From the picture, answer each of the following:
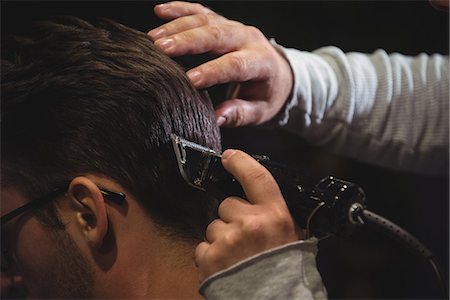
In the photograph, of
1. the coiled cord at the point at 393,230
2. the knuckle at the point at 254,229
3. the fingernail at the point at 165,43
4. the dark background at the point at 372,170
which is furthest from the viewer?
the dark background at the point at 372,170

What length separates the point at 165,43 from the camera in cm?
104

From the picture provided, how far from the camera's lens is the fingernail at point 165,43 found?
104 cm

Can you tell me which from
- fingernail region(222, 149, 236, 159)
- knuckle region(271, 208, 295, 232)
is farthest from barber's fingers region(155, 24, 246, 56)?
knuckle region(271, 208, 295, 232)

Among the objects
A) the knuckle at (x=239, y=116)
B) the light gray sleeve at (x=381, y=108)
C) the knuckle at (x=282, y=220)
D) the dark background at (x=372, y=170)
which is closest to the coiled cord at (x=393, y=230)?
the knuckle at (x=282, y=220)

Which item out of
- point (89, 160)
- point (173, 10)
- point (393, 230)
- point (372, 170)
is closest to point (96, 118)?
point (89, 160)

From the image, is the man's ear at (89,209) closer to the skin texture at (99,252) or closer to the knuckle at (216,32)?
the skin texture at (99,252)

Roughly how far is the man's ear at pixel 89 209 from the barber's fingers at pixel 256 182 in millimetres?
179

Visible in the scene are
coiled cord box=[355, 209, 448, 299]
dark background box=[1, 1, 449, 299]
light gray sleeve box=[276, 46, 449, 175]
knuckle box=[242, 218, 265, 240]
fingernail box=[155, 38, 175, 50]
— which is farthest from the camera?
dark background box=[1, 1, 449, 299]

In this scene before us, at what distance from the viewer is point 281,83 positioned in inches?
50.8

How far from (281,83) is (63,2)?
63cm

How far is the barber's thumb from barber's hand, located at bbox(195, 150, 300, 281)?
0.89 ft

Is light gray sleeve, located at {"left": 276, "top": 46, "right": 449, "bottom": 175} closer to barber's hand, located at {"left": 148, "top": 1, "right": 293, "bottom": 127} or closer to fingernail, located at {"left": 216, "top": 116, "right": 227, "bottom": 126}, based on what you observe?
barber's hand, located at {"left": 148, "top": 1, "right": 293, "bottom": 127}

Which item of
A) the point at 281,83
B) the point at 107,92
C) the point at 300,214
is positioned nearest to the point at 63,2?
the point at 281,83

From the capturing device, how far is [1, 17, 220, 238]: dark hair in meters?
0.97
